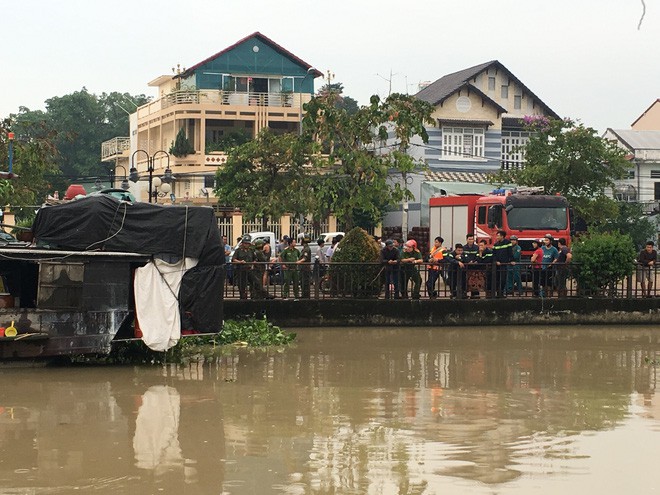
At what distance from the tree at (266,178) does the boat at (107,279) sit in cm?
3056

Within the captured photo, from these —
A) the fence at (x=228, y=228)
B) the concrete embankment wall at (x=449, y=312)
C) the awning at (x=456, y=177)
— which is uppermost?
the awning at (x=456, y=177)

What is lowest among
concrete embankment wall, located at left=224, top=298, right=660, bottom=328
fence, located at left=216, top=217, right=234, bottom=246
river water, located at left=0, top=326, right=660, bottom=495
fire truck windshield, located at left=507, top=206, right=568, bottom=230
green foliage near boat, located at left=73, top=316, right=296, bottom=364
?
river water, located at left=0, top=326, right=660, bottom=495

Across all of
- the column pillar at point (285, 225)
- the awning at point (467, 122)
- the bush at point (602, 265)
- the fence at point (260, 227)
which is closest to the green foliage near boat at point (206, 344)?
the bush at point (602, 265)

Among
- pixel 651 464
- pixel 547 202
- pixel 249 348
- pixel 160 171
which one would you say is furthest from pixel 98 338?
pixel 160 171

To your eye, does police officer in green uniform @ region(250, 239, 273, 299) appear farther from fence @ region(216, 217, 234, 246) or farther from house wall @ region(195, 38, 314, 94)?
house wall @ region(195, 38, 314, 94)

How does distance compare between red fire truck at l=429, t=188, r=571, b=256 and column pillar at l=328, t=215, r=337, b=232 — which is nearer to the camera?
red fire truck at l=429, t=188, r=571, b=256

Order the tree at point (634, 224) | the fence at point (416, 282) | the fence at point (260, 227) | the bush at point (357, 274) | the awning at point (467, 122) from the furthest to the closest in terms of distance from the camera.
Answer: the awning at point (467, 122) → the tree at point (634, 224) → the fence at point (260, 227) → the bush at point (357, 274) → the fence at point (416, 282)

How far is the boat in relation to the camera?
17203 mm

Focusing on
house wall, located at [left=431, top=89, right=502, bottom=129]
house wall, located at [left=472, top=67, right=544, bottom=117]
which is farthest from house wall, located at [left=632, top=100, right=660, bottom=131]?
house wall, located at [left=431, top=89, right=502, bottom=129]

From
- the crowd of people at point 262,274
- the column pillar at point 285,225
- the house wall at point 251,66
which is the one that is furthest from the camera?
the house wall at point 251,66

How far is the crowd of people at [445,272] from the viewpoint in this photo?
966 inches

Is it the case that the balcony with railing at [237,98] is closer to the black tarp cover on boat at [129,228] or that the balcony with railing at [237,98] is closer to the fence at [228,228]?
the fence at [228,228]

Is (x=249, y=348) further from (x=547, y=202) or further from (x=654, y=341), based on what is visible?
(x=547, y=202)

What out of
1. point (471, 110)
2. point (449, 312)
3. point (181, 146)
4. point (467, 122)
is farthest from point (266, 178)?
point (449, 312)
